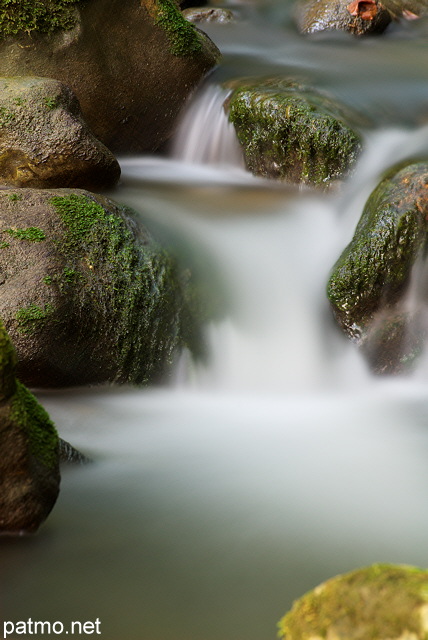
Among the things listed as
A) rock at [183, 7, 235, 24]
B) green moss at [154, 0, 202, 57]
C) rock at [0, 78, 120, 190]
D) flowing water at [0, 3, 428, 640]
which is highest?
rock at [183, 7, 235, 24]

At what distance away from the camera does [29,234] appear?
171 inches

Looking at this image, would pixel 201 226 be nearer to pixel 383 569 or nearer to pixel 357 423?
pixel 357 423

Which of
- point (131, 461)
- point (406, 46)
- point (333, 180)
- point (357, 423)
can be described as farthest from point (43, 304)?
point (406, 46)

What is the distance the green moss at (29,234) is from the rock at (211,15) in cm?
676

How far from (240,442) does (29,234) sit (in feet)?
5.70

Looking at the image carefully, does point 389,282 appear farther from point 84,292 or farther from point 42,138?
point 42,138

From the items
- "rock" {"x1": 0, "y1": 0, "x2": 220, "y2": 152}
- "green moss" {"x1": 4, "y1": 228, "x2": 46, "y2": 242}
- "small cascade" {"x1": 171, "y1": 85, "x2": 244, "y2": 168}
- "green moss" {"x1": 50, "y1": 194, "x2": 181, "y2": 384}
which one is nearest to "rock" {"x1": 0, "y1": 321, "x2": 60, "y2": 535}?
"green moss" {"x1": 50, "y1": 194, "x2": 181, "y2": 384}

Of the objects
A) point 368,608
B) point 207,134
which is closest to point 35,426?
point 368,608

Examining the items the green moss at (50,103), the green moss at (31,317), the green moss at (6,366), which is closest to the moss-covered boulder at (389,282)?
the green moss at (31,317)

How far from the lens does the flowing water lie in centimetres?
256

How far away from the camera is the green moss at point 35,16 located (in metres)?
6.24

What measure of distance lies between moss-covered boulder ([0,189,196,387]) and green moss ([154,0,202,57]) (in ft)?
9.25

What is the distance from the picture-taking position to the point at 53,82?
5.48 metres

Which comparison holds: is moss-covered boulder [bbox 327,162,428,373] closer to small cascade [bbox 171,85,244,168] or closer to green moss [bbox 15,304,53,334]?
green moss [bbox 15,304,53,334]
